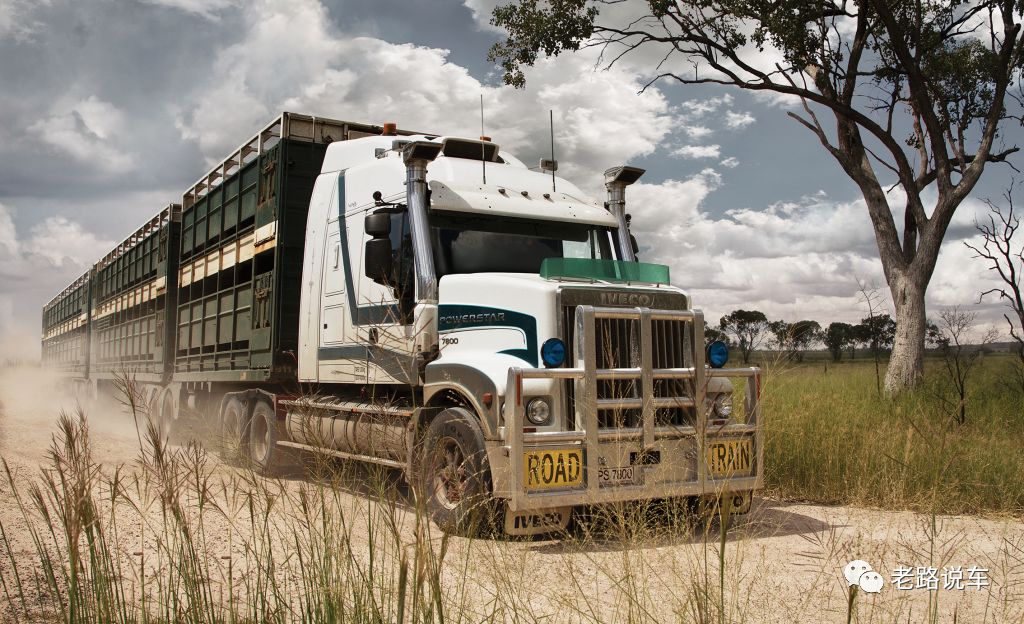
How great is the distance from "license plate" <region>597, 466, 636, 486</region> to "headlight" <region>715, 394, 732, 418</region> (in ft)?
4.05

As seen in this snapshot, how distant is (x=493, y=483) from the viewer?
5.76 metres

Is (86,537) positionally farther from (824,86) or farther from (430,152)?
(824,86)

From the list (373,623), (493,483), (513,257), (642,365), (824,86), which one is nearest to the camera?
(373,623)

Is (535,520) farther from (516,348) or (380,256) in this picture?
(380,256)

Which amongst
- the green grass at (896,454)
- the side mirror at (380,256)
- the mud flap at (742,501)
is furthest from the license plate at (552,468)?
the side mirror at (380,256)

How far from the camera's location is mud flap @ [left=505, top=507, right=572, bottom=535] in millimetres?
5734

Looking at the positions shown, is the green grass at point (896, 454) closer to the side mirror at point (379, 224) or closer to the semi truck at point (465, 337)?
the semi truck at point (465, 337)

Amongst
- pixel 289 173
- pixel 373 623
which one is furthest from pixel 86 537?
pixel 289 173

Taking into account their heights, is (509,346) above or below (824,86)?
below

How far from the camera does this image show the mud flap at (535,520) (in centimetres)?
573

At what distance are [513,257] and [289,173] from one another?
360cm

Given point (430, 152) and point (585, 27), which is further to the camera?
point (585, 27)

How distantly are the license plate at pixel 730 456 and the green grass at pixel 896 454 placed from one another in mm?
615

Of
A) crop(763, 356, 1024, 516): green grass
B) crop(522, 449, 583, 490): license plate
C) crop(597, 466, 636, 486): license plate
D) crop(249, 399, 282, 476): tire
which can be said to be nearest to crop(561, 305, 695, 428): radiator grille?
crop(597, 466, 636, 486): license plate
